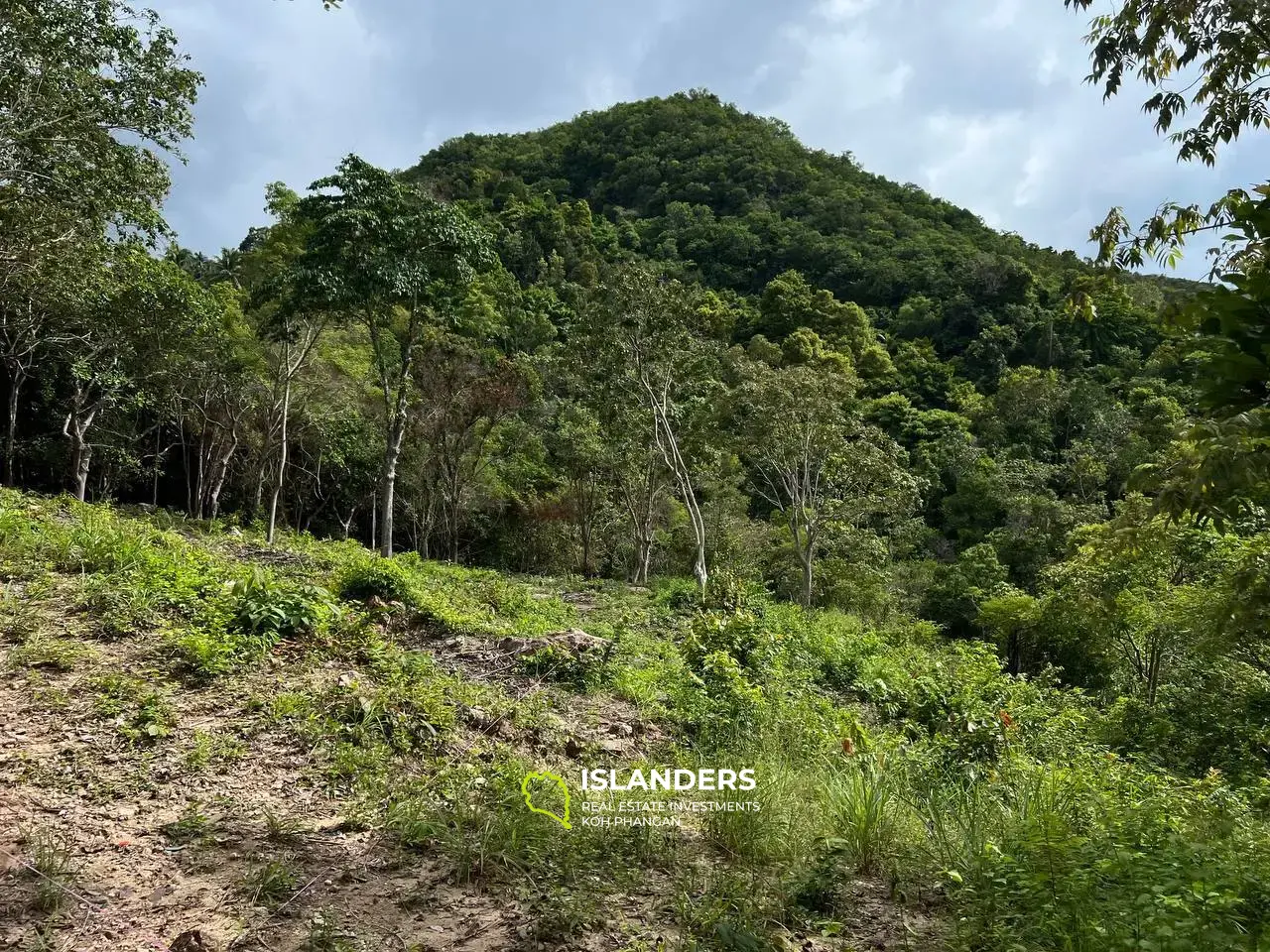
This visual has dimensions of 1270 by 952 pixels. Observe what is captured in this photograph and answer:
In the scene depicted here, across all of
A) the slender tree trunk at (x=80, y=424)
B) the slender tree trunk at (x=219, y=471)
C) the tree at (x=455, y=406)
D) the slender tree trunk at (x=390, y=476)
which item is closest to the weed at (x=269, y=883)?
the slender tree trunk at (x=390, y=476)

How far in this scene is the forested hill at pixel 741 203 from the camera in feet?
202

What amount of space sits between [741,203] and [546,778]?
255 ft

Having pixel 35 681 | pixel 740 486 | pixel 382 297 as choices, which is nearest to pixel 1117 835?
pixel 35 681

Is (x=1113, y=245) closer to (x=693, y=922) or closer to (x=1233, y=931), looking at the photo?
(x=1233, y=931)

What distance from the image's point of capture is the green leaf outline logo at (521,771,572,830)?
399 cm

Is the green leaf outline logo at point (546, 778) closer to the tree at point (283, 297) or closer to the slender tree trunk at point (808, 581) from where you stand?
the tree at point (283, 297)

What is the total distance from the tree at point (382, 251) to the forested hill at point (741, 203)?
4160 centimetres

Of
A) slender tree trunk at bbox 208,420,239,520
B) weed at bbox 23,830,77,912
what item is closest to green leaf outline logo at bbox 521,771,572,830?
weed at bbox 23,830,77,912

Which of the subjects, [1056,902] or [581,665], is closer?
[1056,902]

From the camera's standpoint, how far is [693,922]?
3.21 metres

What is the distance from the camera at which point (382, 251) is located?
15312 mm

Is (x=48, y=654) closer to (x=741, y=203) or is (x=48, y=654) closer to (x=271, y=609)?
(x=271, y=609)

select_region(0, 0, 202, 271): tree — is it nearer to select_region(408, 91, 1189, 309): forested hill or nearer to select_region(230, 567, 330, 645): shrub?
select_region(230, 567, 330, 645): shrub

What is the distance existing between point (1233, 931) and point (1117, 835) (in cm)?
89
